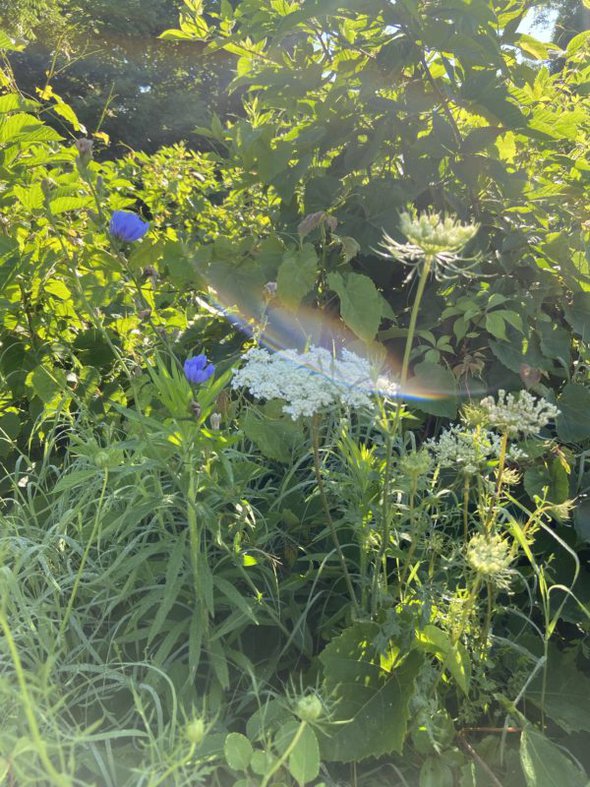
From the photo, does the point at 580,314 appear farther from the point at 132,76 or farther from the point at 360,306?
the point at 132,76

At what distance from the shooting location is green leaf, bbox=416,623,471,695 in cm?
109

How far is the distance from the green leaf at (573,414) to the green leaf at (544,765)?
26.9 inches

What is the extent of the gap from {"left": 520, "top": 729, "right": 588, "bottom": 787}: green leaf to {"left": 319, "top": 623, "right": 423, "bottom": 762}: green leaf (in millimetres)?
194

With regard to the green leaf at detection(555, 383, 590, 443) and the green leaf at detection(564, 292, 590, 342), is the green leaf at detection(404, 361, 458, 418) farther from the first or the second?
the green leaf at detection(564, 292, 590, 342)

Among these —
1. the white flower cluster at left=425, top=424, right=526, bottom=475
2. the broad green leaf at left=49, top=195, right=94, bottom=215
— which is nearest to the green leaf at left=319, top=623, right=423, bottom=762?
the white flower cluster at left=425, top=424, right=526, bottom=475

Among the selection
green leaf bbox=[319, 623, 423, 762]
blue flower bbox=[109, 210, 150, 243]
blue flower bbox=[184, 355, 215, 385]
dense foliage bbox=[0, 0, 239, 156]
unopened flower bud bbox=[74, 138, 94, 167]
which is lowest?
dense foliage bbox=[0, 0, 239, 156]

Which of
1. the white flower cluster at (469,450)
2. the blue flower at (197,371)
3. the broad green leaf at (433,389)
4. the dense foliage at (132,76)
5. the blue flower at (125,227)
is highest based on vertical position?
the blue flower at (125,227)

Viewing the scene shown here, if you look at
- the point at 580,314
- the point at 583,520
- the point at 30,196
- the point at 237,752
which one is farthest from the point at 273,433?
the point at 30,196

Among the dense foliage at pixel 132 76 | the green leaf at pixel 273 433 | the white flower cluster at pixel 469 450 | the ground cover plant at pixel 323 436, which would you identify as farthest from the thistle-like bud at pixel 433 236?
the dense foliage at pixel 132 76

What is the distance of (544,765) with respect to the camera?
1.09 meters

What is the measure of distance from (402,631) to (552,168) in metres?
1.43

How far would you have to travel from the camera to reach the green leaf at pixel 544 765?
1074mm

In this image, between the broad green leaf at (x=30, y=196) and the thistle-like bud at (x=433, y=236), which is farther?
the broad green leaf at (x=30, y=196)

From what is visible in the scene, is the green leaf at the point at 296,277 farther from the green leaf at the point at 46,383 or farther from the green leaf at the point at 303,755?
the green leaf at the point at 303,755
